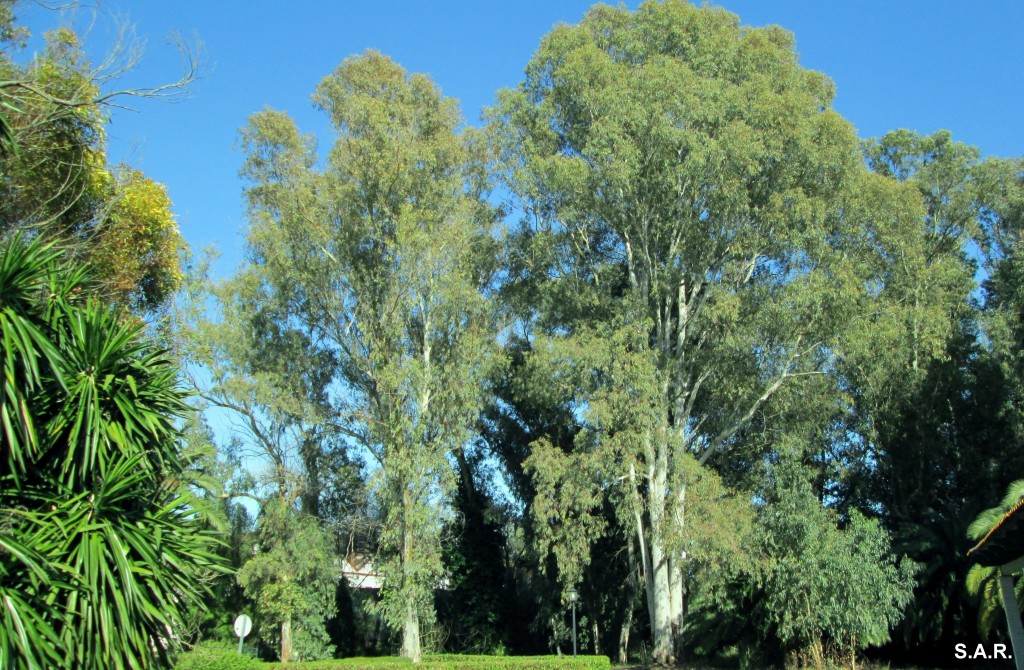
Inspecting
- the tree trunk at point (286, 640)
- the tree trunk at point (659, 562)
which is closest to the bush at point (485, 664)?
the tree trunk at point (659, 562)

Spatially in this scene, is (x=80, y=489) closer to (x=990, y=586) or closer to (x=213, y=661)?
(x=213, y=661)

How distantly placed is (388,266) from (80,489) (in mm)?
17286

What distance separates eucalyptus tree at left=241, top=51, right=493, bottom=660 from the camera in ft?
77.8

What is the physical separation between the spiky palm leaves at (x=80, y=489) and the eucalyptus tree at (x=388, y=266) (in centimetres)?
1397

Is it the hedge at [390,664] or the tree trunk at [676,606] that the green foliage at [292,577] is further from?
the tree trunk at [676,606]

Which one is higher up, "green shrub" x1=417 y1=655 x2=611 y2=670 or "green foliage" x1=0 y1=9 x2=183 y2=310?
"green foliage" x1=0 y1=9 x2=183 y2=310

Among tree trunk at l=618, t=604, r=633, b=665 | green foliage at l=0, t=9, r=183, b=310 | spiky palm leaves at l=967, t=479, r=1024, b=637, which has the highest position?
green foliage at l=0, t=9, r=183, b=310

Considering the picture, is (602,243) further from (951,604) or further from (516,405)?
(951,604)

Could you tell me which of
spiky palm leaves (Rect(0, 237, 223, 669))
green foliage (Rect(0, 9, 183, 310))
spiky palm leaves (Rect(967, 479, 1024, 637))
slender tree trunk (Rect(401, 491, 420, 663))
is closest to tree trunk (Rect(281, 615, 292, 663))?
Result: slender tree trunk (Rect(401, 491, 420, 663))

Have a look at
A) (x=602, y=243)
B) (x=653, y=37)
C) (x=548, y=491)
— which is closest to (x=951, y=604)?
(x=548, y=491)

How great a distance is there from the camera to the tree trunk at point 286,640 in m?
25.8

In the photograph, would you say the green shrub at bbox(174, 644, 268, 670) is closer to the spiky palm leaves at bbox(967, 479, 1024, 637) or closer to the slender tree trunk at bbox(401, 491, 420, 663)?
the slender tree trunk at bbox(401, 491, 420, 663)

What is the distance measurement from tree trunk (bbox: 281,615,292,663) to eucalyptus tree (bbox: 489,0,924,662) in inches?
373

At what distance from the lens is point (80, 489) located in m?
8.69
